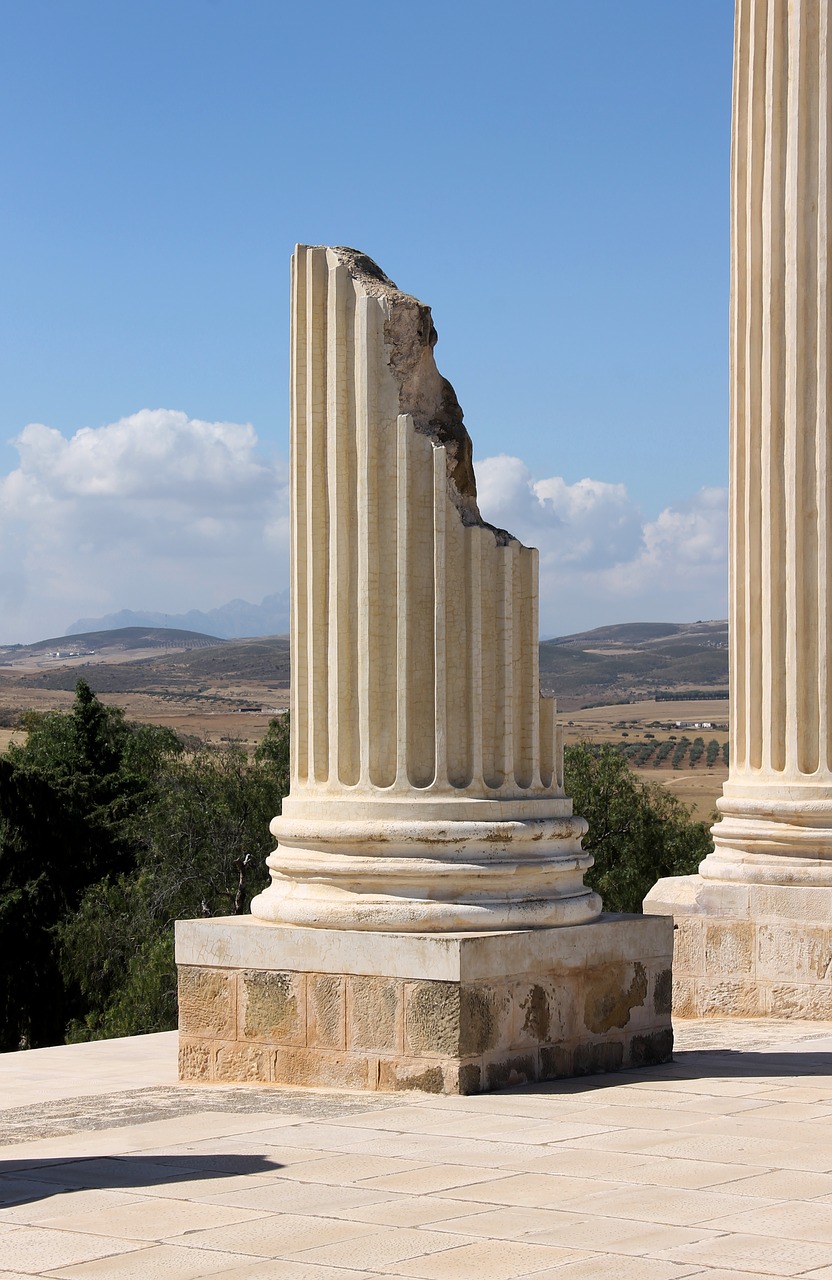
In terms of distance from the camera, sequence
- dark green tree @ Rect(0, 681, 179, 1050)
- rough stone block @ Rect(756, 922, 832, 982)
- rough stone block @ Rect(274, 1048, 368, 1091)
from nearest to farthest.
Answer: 1. rough stone block @ Rect(274, 1048, 368, 1091)
2. rough stone block @ Rect(756, 922, 832, 982)
3. dark green tree @ Rect(0, 681, 179, 1050)

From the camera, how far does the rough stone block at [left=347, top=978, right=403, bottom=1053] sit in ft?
29.9

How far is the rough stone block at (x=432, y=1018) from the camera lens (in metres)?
8.91

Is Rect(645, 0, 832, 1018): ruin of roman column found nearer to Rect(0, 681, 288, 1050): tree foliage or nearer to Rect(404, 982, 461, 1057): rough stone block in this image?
Rect(404, 982, 461, 1057): rough stone block

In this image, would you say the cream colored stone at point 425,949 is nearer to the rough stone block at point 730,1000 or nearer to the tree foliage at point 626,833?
the rough stone block at point 730,1000

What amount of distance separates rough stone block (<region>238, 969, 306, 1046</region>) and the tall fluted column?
4.60m

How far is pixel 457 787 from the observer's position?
9.84m

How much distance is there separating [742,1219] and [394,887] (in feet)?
11.9

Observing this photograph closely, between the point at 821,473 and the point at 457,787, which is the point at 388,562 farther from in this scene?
the point at 821,473

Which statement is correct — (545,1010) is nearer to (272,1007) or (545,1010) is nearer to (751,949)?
(272,1007)

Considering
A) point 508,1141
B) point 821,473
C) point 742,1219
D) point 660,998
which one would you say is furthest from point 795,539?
point 742,1219

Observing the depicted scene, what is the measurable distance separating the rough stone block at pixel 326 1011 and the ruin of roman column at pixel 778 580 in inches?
177

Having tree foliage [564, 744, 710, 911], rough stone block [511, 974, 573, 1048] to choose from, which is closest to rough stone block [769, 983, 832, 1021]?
rough stone block [511, 974, 573, 1048]

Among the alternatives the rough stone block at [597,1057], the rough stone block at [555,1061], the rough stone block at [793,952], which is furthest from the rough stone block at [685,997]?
the rough stone block at [555,1061]

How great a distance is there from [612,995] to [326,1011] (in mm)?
1681
